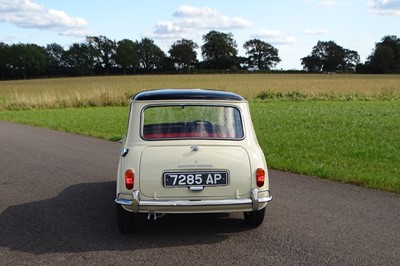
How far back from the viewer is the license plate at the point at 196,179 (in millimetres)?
4828

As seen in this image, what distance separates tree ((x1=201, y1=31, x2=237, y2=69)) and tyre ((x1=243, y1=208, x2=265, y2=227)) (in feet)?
359

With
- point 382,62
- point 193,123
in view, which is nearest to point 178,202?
point 193,123

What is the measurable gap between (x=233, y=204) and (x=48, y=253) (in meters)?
1.90

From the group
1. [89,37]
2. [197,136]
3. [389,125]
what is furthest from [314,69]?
[197,136]

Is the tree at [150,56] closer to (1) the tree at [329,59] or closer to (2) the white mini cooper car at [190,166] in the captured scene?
(1) the tree at [329,59]

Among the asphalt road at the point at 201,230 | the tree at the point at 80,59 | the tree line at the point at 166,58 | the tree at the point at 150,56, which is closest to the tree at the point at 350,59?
the tree line at the point at 166,58

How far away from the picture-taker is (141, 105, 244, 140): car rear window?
5.39 m

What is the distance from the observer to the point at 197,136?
17.9ft

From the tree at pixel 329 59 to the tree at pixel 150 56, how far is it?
38.1 metres

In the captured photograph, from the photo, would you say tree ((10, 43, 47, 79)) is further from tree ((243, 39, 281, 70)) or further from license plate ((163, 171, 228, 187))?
license plate ((163, 171, 228, 187))

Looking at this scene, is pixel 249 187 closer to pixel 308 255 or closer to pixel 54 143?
pixel 308 255

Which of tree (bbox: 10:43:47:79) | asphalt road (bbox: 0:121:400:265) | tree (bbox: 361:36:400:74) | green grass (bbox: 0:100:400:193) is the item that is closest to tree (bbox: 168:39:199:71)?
tree (bbox: 10:43:47:79)

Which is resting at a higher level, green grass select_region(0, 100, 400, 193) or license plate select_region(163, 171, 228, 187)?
license plate select_region(163, 171, 228, 187)

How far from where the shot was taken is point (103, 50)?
112750 millimetres
